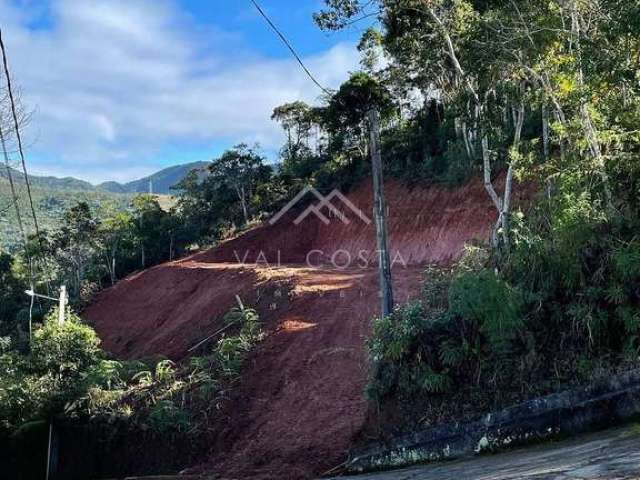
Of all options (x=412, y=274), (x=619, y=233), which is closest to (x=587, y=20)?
(x=619, y=233)

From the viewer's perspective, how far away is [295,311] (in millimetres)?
Result: 14094

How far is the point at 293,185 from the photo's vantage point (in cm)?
3353

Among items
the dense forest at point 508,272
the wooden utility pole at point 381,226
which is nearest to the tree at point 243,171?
the dense forest at point 508,272

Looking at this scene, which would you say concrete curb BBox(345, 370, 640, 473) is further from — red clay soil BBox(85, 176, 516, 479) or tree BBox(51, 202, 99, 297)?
tree BBox(51, 202, 99, 297)

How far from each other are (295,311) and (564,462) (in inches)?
433

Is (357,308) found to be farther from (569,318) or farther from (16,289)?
(16,289)

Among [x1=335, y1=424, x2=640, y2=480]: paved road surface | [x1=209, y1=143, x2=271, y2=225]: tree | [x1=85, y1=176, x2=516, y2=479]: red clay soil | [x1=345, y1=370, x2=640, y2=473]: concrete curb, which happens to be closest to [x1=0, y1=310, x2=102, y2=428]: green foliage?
[x1=85, y1=176, x2=516, y2=479]: red clay soil

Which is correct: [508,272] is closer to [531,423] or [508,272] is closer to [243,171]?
[531,423]

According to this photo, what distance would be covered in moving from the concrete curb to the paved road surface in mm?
202

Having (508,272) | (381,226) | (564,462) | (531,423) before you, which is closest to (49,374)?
(381,226)

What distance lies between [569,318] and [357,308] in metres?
8.13

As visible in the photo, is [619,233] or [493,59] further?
[493,59]

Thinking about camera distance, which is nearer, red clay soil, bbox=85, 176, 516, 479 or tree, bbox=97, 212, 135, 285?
red clay soil, bbox=85, 176, 516, 479

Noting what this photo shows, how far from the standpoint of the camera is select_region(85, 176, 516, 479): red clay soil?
27.6ft
